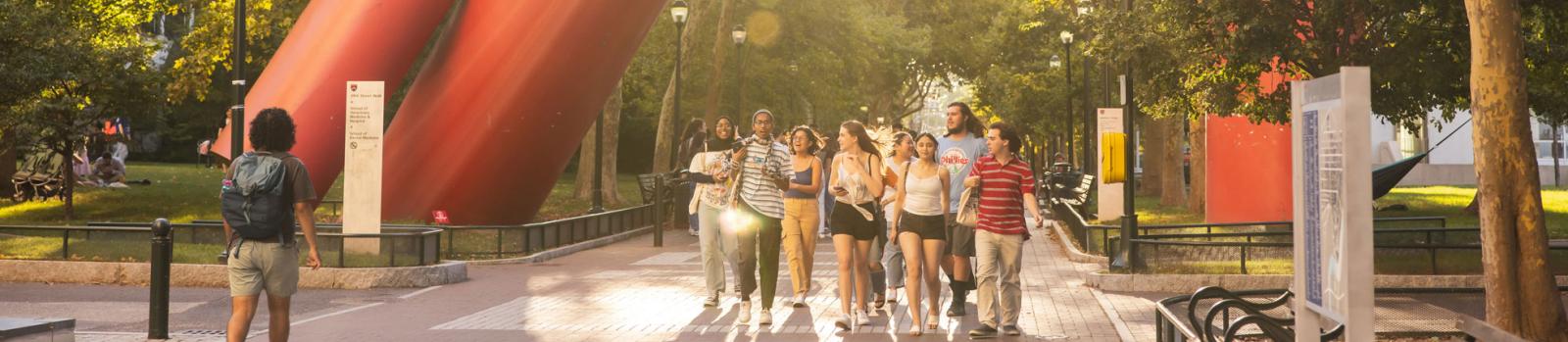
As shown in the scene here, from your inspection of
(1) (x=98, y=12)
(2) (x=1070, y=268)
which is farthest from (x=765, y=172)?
(1) (x=98, y=12)

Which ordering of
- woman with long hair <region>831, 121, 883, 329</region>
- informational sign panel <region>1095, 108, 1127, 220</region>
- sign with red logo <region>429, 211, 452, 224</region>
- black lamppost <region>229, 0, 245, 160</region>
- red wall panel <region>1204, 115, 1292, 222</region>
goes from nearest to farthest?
woman with long hair <region>831, 121, 883, 329</region>, black lamppost <region>229, 0, 245, 160</region>, informational sign panel <region>1095, 108, 1127, 220</region>, sign with red logo <region>429, 211, 452, 224</region>, red wall panel <region>1204, 115, 1292, 222</region>

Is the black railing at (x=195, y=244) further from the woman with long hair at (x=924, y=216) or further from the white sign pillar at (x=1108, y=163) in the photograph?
the white sign pillar at (x=1108, y=163)

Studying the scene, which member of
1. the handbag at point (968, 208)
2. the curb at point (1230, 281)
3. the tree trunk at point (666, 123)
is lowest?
the curb at point (1230, 281)

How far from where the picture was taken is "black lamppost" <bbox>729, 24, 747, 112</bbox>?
103 ft

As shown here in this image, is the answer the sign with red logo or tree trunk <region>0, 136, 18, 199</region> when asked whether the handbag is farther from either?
tree trunk <region>0, 136, 18, 199</region>

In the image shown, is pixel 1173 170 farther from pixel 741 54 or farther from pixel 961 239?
pixel 961 239

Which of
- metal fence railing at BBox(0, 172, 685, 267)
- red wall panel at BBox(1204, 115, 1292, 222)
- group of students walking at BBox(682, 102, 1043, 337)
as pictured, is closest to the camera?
group of students walking at BBox(682, 102, 1043, 337)

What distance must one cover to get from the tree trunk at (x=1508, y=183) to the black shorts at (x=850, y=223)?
4130mm

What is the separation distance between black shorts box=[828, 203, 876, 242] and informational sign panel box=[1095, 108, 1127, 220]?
267 inches

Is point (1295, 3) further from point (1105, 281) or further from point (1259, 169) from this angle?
point (1259, 169)

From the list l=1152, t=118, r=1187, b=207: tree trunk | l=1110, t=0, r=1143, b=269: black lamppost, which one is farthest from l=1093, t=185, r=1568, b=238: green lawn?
l=1110, t=0, r=1143, b=269: black lamppost

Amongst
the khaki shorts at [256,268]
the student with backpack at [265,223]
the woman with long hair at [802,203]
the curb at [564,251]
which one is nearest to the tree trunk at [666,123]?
the curb at [564,251]

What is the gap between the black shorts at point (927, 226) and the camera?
11203 millimetres

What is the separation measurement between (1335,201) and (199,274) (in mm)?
12467
